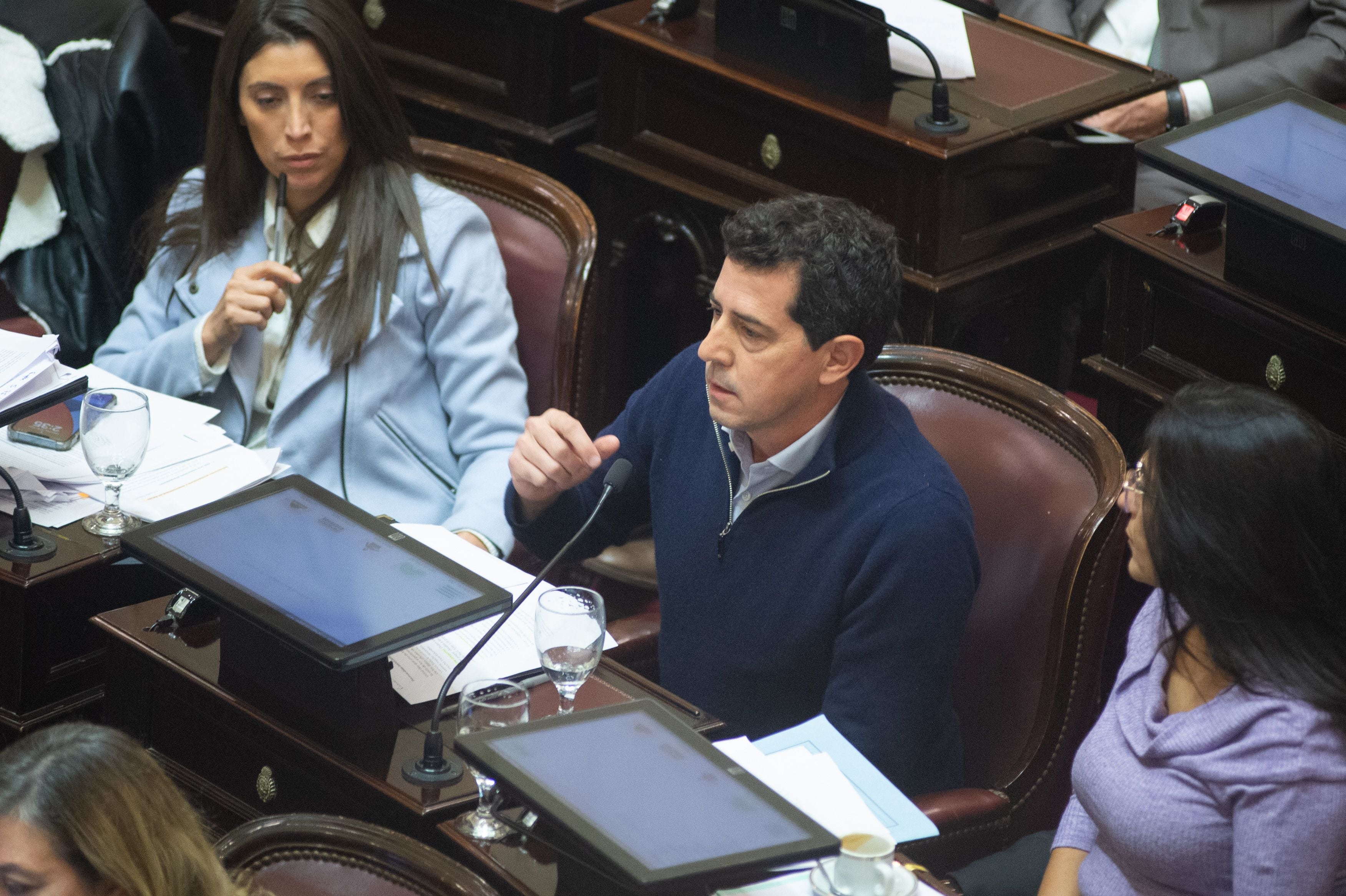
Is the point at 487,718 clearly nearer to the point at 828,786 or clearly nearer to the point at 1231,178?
the point at 828,786

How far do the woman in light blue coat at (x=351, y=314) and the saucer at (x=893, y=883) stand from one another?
3.73 feet

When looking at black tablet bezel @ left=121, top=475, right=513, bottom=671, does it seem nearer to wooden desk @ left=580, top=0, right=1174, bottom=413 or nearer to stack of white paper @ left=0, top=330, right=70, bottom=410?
stack of white paper @ left=0, top=330, right=70, bottom=410

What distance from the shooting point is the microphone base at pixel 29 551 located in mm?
1987

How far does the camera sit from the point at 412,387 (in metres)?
2.53

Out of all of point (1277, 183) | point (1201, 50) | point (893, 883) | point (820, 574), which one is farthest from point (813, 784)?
point (1201, 50)

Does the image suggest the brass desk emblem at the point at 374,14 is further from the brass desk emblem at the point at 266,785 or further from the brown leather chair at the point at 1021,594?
the brass desk emblem at the point at 266,785

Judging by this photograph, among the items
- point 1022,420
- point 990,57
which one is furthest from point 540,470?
point 990,57

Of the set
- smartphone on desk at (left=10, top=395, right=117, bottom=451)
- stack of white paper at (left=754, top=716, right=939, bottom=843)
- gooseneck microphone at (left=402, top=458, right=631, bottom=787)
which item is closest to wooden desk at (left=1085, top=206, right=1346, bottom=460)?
stack of white paper at (left=754, top=716, right=939, bottom=843)

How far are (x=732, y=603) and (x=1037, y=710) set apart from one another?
0.37 meters

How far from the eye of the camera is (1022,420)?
81.5 inches

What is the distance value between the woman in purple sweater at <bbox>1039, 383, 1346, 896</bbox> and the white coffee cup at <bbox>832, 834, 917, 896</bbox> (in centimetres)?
40

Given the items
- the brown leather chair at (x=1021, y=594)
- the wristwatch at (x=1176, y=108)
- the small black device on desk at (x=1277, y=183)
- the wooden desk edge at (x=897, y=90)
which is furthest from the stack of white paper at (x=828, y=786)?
the wristwatch at (x=1176, y=108)

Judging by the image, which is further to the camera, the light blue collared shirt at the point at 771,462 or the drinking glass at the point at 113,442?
the drinking glass at the point at 113,442

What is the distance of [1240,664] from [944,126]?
1191mm
